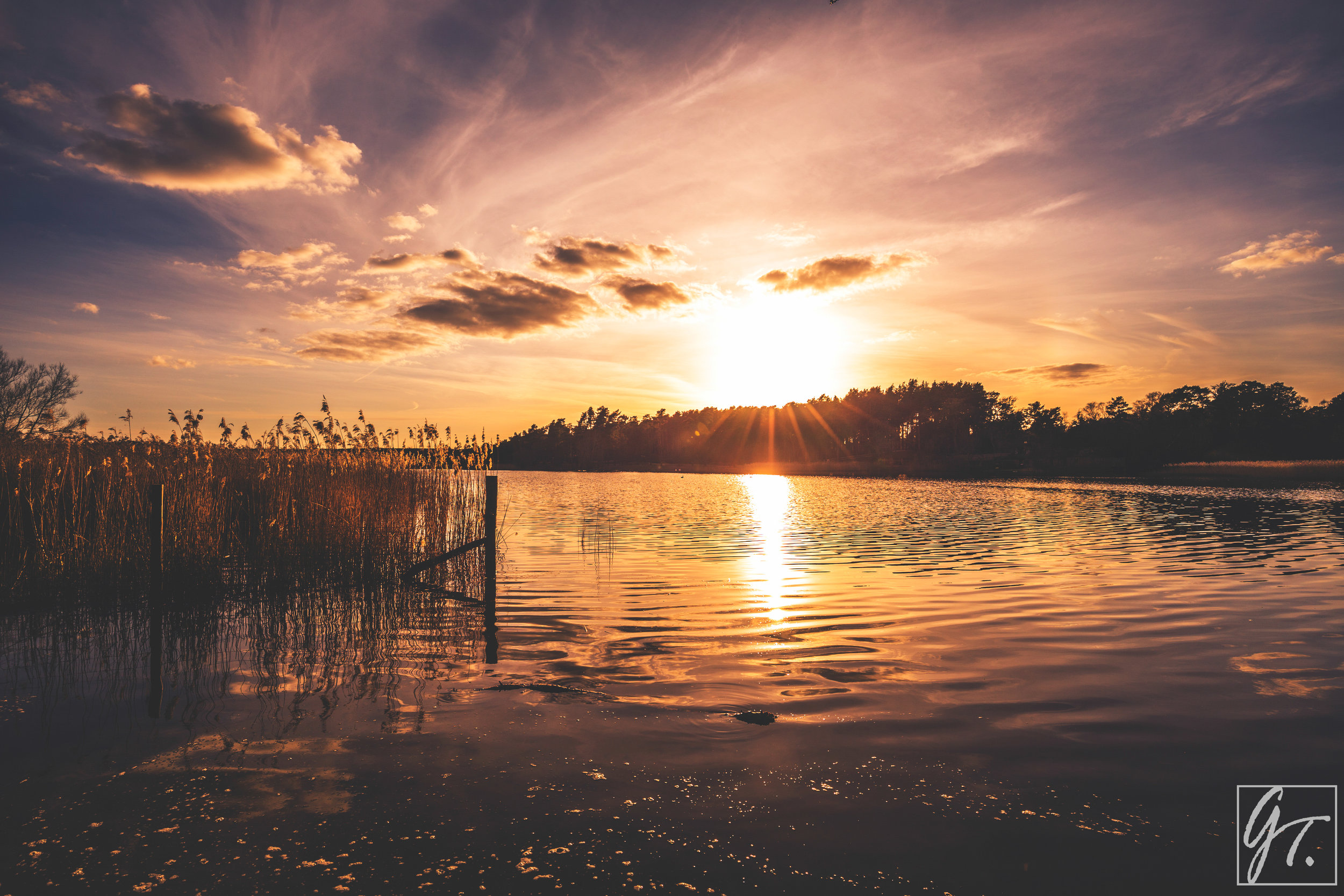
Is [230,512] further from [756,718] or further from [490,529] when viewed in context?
[756,718]

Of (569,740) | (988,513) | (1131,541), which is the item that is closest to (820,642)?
(569,740)

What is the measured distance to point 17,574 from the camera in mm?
11156

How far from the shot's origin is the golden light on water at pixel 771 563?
12945mm

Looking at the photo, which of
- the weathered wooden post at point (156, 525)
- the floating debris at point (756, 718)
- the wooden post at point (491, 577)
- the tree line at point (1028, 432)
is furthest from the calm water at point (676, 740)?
the tree line at point (1028, 432)

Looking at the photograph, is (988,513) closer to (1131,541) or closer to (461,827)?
(1131,541)

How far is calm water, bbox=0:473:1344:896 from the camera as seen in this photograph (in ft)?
14.3

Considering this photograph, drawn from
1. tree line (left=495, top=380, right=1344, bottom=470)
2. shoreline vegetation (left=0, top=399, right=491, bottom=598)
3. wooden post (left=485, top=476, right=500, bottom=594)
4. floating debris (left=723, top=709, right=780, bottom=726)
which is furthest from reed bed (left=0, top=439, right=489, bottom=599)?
tree line (left=495, top=380, right=1344, bottom=470)

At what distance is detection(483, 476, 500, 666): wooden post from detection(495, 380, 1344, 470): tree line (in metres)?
83.4

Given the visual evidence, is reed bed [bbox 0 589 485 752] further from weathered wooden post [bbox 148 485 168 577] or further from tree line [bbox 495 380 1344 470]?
tree line [bbox 495 380 1344 470]

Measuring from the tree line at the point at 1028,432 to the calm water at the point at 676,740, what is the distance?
280 ft

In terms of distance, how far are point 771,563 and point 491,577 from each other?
30.0ft

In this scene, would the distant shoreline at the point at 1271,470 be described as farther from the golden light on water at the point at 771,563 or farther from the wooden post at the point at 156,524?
the wooden post at the point at 156,524

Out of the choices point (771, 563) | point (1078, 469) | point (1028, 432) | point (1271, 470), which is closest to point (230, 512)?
point (771, 563)

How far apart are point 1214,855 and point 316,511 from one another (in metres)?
15.1
